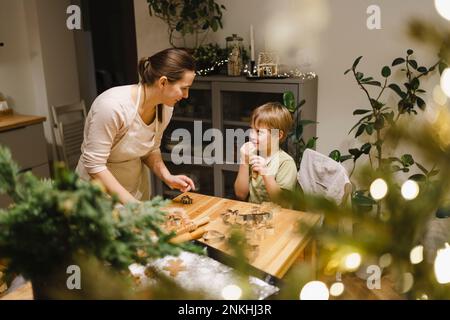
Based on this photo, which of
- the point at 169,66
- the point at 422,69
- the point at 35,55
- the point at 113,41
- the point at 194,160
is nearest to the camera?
the point at 169,66

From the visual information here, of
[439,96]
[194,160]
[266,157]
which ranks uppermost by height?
[439,96]

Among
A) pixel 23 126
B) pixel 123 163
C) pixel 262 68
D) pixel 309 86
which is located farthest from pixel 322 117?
pixel 23 126

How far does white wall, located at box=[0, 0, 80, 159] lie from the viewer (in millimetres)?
3771

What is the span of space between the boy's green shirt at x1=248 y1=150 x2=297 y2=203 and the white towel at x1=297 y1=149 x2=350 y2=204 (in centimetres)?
6

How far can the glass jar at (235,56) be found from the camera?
115 inches

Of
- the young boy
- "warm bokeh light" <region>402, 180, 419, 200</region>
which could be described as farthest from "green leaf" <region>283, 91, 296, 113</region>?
"warm bokeh light" <region>402, 180, 419, 200</region>

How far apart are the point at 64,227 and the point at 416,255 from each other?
21.6 inches

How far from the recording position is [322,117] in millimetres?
3004

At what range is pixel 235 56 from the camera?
2922 millimetres

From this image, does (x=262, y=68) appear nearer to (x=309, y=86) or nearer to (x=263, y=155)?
(x=309, y=86)

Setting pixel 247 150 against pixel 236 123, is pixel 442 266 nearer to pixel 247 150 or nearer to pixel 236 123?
pixel 247 150

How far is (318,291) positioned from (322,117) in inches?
98.3

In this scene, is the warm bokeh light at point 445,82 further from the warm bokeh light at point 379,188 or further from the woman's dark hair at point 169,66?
the woman's dark hair at point 169,66

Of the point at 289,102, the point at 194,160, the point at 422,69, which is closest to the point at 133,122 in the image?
the point at 289,102
